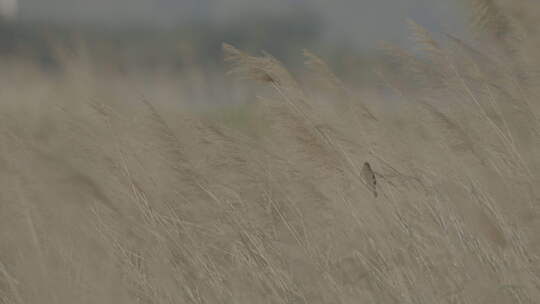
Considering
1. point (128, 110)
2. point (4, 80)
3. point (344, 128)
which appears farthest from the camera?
point (4, 80)

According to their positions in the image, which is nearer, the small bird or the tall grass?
the tall grass

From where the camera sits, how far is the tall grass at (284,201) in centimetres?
232

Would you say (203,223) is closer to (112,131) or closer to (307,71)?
(112,131)

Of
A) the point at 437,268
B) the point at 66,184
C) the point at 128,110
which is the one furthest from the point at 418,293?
the point at 128,110

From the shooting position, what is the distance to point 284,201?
2662 mm

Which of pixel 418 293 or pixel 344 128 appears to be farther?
pixel 344 128

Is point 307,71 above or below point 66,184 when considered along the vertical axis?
above

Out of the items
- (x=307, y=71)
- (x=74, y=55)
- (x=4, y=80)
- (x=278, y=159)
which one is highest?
(x=307, y=71)

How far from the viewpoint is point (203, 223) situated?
259cm

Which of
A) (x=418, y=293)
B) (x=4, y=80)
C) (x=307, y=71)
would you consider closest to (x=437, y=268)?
(x=418, y=293)

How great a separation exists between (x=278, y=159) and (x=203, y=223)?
359 millimetres

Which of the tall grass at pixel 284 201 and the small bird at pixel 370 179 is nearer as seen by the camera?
the tall grass at pixel 284 201

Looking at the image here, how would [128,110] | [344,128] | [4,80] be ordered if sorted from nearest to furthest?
A: [344,128], [128,110], [4,80]

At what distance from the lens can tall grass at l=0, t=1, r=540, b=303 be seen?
2.32 m
